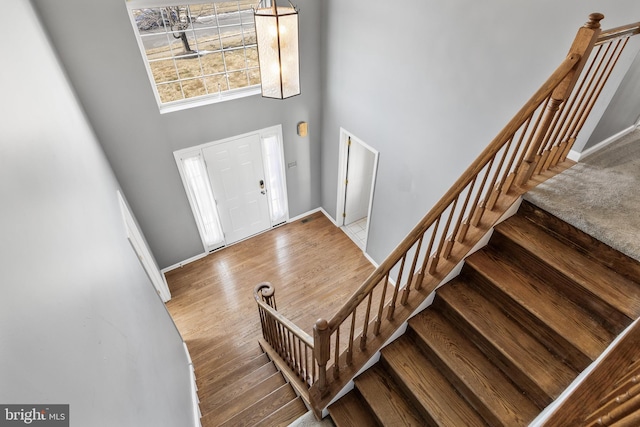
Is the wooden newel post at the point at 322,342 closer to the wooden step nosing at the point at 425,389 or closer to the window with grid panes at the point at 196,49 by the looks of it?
the wooden step nosing at the point at 425,389

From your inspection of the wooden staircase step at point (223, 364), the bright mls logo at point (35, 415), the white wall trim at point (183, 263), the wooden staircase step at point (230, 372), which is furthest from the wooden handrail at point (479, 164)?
the white wall trim at point (183, 263)

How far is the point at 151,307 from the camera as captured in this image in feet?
9.22

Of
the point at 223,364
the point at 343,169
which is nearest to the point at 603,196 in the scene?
the point at 343,169

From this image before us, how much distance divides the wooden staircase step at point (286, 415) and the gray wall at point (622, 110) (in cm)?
308

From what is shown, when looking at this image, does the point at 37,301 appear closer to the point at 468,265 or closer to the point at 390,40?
the point at 468,265

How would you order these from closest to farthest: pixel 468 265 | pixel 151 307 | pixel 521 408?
pixel 521 408
pixel 468 265
pixel 151 307

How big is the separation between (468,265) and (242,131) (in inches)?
141

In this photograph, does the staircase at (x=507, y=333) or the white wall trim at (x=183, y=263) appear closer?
the staircase at (x=507, y=333)

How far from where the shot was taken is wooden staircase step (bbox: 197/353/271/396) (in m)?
3.53

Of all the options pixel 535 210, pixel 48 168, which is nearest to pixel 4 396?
pixel 48 168

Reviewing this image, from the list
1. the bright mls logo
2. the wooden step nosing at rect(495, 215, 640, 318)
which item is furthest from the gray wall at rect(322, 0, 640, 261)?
the bright mls logo

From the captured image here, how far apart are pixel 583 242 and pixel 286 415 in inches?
96.6

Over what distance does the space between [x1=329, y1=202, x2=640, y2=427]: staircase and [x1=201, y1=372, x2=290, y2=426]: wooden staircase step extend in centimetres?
113

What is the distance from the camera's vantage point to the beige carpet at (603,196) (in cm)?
194
